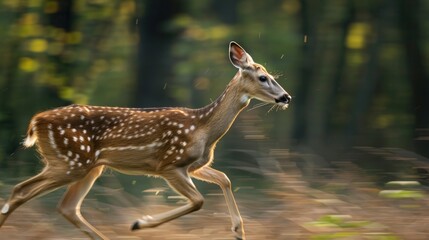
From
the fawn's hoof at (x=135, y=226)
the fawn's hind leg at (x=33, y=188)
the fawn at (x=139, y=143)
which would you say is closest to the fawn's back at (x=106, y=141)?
the fawn at (x=139, y=143)

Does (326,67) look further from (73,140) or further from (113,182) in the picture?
(73,140)

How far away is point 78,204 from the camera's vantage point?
33.5ft

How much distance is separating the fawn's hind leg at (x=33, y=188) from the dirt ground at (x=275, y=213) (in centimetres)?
45

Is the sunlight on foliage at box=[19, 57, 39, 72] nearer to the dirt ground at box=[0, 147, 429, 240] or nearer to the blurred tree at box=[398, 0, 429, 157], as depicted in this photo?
the dirt ground at box=[0, 147, 429, 240]

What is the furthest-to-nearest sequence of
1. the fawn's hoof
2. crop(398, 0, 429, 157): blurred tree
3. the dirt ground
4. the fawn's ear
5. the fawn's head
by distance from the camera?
1. crop(398, 0, 429, 157): blurred tree
2. the dirt ground
3. the fawn's ear
4. the fawn's head
5. the fawn's hoof

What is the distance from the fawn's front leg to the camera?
1005 cm

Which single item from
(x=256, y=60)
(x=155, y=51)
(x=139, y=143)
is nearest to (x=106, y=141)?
(x=139, y=143)

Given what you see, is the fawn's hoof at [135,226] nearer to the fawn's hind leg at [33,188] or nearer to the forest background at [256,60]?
the fawn's hind leg at [33,188]

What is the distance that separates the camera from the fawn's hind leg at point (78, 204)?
396 inches

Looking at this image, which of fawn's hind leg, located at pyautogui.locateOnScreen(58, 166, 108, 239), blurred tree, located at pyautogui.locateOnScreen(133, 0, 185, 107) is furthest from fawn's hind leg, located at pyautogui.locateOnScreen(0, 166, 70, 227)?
blurred tree, located at pyautogui.locateOnScreen(133, 0, 185, 107)

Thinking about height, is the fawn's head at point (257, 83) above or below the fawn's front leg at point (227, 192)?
above

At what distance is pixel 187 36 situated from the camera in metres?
14.1

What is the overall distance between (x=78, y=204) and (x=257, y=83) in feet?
6.14

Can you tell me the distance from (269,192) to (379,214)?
1.31m
